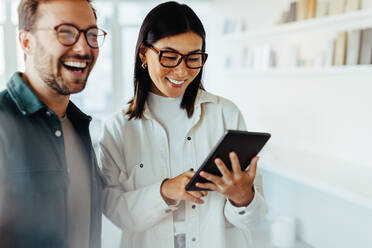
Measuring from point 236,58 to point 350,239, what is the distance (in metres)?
1.47

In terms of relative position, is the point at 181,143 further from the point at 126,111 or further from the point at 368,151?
the point at 368,151

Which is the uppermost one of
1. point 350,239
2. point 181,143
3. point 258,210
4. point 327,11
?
point 327,11

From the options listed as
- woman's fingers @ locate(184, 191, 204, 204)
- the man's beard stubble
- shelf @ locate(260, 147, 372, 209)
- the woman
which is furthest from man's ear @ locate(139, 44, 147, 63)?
shelf @ locate(260, 147, 372, 209)

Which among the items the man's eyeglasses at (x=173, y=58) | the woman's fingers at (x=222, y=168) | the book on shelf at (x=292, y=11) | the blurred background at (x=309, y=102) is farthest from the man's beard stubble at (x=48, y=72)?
the book on shelf at (x=292, y=11)

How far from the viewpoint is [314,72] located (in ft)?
7.84

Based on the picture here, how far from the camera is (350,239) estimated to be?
2287mm

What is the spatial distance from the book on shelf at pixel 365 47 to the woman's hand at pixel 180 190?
5.24 ft

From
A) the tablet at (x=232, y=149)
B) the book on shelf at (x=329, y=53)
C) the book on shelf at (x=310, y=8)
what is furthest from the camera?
the book on shelf at (x=310, y=8)

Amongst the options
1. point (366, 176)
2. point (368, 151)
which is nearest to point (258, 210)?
point (366, 176)

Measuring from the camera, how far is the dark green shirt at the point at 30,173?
1.88 feet

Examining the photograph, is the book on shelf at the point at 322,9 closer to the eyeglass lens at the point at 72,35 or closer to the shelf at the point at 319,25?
the shelf at the point at 319,25

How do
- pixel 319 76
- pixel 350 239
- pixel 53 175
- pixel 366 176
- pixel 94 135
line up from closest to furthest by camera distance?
pixel 53 175 → pixel 94 135 → pixel 366 176 → pixel 350 239 → pixel 319 76

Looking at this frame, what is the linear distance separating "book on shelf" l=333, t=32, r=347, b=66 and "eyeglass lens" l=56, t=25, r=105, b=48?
6.19ft

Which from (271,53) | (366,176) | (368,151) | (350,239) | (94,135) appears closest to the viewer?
(94,135)
